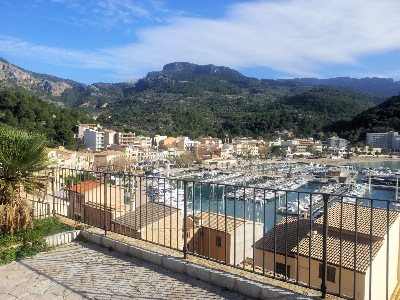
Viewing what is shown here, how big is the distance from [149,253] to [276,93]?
16755 cm

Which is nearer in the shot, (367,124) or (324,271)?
(324,271)

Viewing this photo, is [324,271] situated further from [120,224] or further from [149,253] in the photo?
[120,224]

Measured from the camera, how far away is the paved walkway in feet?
10.3

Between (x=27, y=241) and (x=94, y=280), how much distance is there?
1.42 metres

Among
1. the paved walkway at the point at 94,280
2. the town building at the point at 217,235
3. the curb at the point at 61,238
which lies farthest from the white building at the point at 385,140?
the paved walkway at the point at 94,280

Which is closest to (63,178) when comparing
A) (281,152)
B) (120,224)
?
(120,224)

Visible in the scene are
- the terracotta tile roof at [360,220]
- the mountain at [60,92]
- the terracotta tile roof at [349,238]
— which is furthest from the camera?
the mountain at [60,92]

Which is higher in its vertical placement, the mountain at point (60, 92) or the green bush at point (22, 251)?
the mountain at point (60, 92)

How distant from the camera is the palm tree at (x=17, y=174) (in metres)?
4.40

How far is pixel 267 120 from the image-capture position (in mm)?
107750

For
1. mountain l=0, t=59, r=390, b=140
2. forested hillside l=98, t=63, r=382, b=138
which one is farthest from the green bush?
forested hillside l=98, t=63, r=382, b=138

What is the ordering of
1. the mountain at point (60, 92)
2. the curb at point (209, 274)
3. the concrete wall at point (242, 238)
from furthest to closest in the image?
the mountain at point (60, 92)
the concrete wall at point (242, 238)
the curb at point (209, 274)

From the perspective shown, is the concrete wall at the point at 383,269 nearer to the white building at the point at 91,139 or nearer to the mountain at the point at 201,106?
the white building at the point at 91,139

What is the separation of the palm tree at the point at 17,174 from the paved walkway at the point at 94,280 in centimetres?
66
